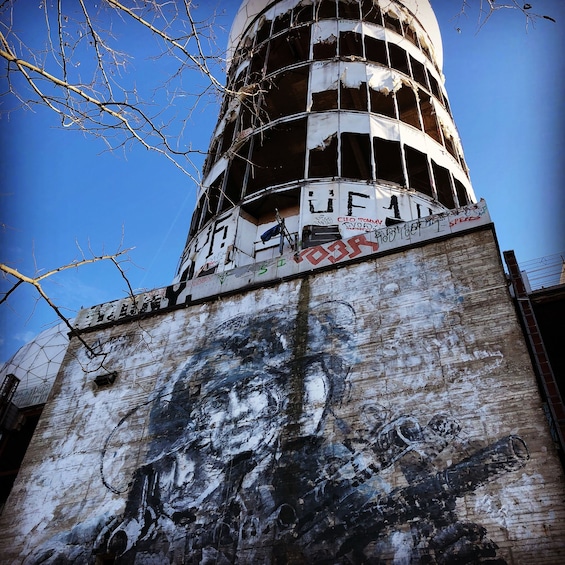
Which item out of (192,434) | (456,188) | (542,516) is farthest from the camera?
(456,188)

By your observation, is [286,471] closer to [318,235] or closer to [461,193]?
[318,235]

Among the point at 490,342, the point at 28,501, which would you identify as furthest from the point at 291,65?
the point at 28,501

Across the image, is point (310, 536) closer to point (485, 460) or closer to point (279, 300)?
point (485, 460)

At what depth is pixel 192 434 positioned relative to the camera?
41.9 ft

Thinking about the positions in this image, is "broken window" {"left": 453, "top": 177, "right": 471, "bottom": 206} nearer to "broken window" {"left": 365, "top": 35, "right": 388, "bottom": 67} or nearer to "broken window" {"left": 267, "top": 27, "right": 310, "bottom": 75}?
"broken window" {"left": 365, "top": 35, "right": 388, "bottom": 67}

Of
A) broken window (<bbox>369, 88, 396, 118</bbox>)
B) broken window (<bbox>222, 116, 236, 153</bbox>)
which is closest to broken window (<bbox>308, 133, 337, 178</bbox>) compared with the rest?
broken window (<bbox>369, 88, 396, 118</bbox>)

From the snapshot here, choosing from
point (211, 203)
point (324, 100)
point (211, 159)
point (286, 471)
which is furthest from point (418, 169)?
point (286, 471)

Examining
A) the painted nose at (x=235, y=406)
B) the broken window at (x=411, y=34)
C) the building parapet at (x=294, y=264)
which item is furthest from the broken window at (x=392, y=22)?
the painted nose at (x=235, y=406)

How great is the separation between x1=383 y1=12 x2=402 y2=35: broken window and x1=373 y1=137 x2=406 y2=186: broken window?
8771 millimetres

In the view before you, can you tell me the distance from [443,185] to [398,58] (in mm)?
7888

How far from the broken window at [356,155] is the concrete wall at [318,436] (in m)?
9.57

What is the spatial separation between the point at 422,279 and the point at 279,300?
3773mm

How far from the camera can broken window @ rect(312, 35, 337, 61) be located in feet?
85.0

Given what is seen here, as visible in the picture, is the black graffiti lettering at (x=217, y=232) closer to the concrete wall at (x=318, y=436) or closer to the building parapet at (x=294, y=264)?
the building parapet at (x=294, y=264)
